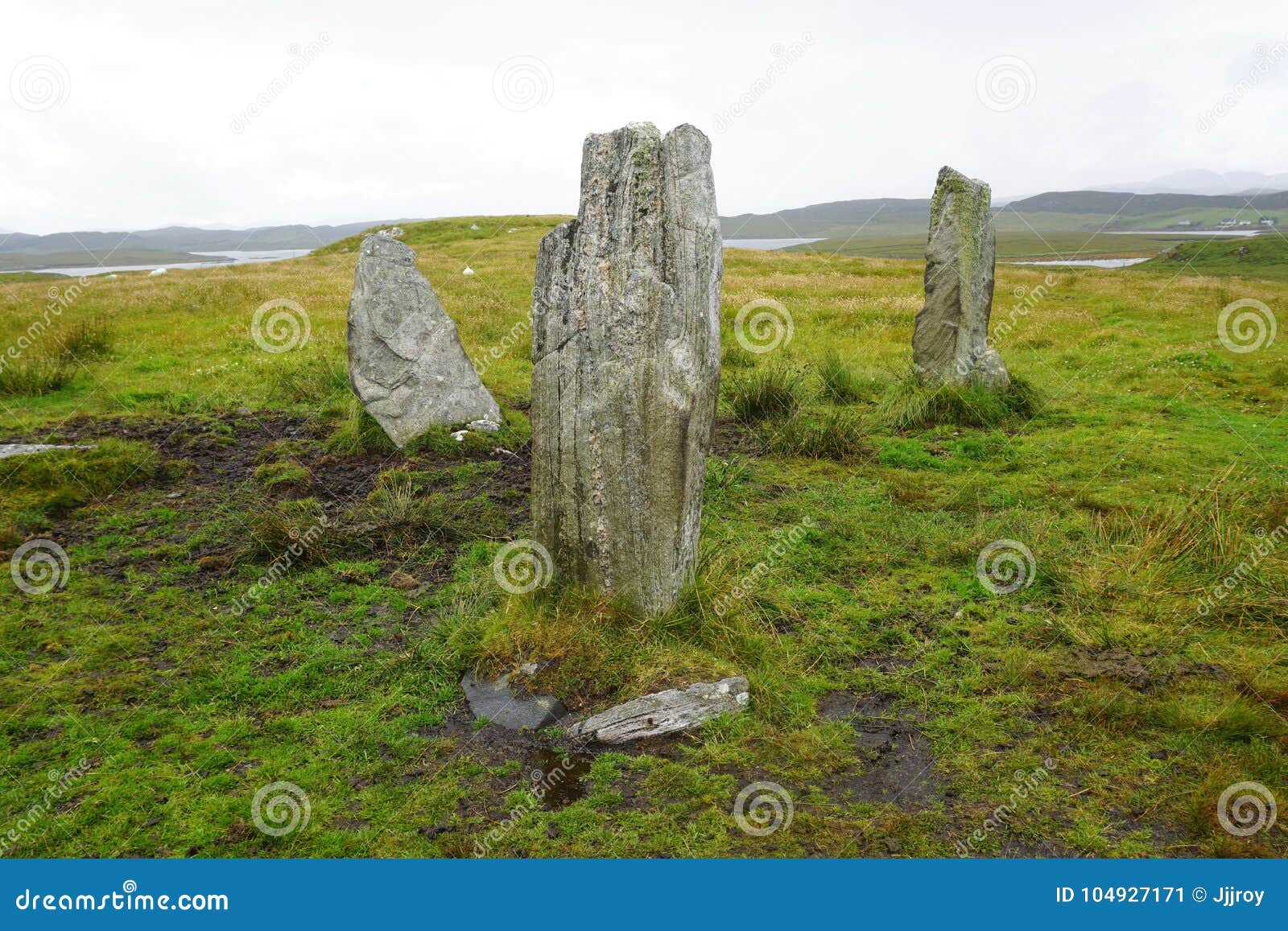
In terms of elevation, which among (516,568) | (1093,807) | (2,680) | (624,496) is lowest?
(1093,807)

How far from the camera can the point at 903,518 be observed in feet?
26.5

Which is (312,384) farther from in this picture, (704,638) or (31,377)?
(704,638)

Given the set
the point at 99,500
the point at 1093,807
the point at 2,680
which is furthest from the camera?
the point at 99,500

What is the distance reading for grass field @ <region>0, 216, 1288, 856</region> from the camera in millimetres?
4188

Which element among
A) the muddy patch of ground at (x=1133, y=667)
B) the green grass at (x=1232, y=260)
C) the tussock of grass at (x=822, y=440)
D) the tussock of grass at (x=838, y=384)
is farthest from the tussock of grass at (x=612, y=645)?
the green grass at (x=1232, y=260)

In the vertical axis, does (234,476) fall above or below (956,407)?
below

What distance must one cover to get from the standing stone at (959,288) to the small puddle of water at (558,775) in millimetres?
9093

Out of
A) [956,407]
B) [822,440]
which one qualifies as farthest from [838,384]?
[822,440]

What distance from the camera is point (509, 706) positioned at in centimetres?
508

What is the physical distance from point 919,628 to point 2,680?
6218 mm

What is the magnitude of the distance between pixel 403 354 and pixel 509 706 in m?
6.42

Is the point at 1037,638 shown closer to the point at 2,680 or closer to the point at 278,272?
the point at 2,680

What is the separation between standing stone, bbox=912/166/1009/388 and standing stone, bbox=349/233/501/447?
6.53 meters

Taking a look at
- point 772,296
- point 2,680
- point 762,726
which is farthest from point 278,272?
point 762,726
